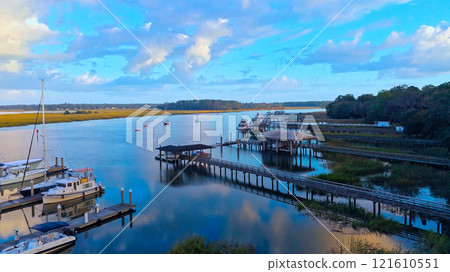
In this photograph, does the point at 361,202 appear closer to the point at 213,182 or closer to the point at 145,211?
the point at 213,182

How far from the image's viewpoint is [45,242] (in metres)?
13.2

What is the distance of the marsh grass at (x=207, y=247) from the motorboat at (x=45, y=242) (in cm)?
521

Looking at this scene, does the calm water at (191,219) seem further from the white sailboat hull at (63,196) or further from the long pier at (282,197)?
the white sailboat hull at (63,196)

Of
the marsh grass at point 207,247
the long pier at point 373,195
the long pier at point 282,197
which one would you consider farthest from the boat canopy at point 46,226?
the long pier at point 373,195

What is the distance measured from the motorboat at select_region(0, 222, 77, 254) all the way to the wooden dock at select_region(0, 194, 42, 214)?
702 cm

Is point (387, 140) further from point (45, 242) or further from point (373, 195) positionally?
point (45, 242)

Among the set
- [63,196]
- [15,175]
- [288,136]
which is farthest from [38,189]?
[288,136]

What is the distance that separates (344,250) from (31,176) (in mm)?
27182

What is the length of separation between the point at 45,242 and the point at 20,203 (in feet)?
28.7

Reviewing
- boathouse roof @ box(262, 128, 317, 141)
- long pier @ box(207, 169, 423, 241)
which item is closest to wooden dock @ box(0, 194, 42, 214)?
long pier @ box(207, 169, 423, 241)

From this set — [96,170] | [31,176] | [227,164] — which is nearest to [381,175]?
[227,164]

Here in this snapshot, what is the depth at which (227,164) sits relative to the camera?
27.3 m

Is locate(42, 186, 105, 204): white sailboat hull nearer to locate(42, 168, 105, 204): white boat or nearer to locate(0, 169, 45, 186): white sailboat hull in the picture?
locate(42, 168, 105, 204): white boat

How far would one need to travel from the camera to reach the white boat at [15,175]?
998 inches
